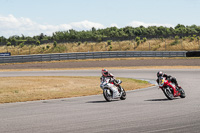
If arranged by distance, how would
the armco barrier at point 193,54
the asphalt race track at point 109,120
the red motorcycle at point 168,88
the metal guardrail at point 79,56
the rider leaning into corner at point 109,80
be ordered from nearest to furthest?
1. the asphalt race track at point 109,120
2. the red motorcycle at point 168,88
3. the rider leaning into corner at point 109,80
4. the armco barrier at point 193,54
5. the metal guardrail at point 79,56

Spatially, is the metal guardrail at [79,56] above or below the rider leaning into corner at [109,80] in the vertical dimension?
below

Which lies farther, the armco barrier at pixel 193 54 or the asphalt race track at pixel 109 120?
the armco barrier at pixel 193 54

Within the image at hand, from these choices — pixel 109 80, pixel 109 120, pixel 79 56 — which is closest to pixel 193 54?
pixel 79 56

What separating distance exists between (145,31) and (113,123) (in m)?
114

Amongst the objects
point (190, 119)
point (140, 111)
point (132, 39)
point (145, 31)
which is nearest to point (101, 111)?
point (140, 111)

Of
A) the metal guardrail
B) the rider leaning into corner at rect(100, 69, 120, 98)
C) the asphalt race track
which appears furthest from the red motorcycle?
the metal guardrail

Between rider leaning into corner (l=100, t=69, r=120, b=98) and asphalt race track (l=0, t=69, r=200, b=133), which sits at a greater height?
rider leaning into corner (l=100, t=69, r=120, b=98)

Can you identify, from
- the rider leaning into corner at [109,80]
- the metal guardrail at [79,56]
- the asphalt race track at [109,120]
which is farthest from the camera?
the metal guardrail at [79,56]

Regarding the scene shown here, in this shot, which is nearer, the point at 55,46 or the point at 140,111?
the point at 140,111

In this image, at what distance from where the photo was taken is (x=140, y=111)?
38.4ft

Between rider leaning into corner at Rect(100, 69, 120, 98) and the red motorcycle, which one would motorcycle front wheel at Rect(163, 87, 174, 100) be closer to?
the red motorcycle

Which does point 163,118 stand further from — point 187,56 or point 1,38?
point 1,38

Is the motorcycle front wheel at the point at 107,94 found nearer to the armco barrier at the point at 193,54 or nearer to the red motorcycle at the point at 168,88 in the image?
the red motorcycle at the point at 168,88

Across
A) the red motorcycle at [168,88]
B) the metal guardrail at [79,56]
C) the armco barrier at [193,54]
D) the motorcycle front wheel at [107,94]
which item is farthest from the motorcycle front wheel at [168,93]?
the metal guardrail at [79,56]
